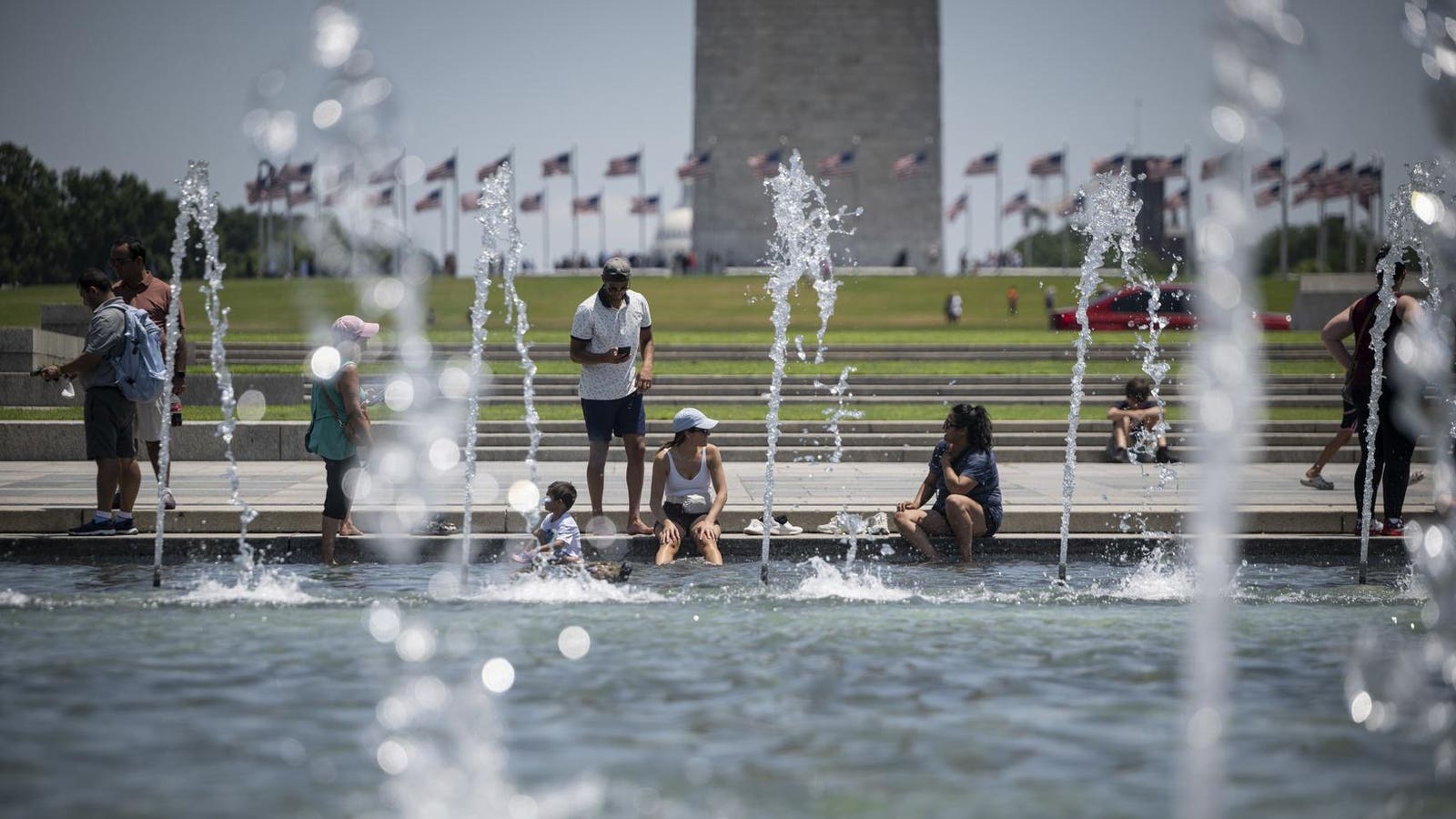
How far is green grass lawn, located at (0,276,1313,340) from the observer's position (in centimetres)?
3034

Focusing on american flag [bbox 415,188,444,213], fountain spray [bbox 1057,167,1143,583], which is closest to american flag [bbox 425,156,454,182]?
american flag [bbox 415,188,444,213]

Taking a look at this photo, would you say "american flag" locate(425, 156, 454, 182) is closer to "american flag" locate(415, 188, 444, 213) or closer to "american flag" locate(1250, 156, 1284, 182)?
"american flag" locate(415, 188, 444, 213)

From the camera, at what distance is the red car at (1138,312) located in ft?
111

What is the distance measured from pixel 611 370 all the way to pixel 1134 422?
22.7 feet

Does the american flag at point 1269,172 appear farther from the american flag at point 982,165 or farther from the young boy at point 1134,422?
the young boy at point 1134,422

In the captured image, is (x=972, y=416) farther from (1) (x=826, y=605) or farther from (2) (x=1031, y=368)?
(2) (x=1031, y=368)

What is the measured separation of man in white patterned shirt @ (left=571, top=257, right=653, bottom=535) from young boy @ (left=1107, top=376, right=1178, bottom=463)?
20.9 feet

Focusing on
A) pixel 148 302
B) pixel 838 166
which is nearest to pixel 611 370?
pixel 148 302

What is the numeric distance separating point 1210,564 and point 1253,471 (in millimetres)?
11077

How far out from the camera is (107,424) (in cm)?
946

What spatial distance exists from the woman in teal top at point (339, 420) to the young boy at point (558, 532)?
3.41ft

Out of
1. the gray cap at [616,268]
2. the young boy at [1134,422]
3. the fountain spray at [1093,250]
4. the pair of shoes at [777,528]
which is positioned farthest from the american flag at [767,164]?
the pair of shoes at [777,528]

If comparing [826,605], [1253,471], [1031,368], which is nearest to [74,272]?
[1031,368]

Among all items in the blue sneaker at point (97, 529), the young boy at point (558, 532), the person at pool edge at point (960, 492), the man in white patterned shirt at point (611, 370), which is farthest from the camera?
the man in white patterned shirt at point (611, 370)
